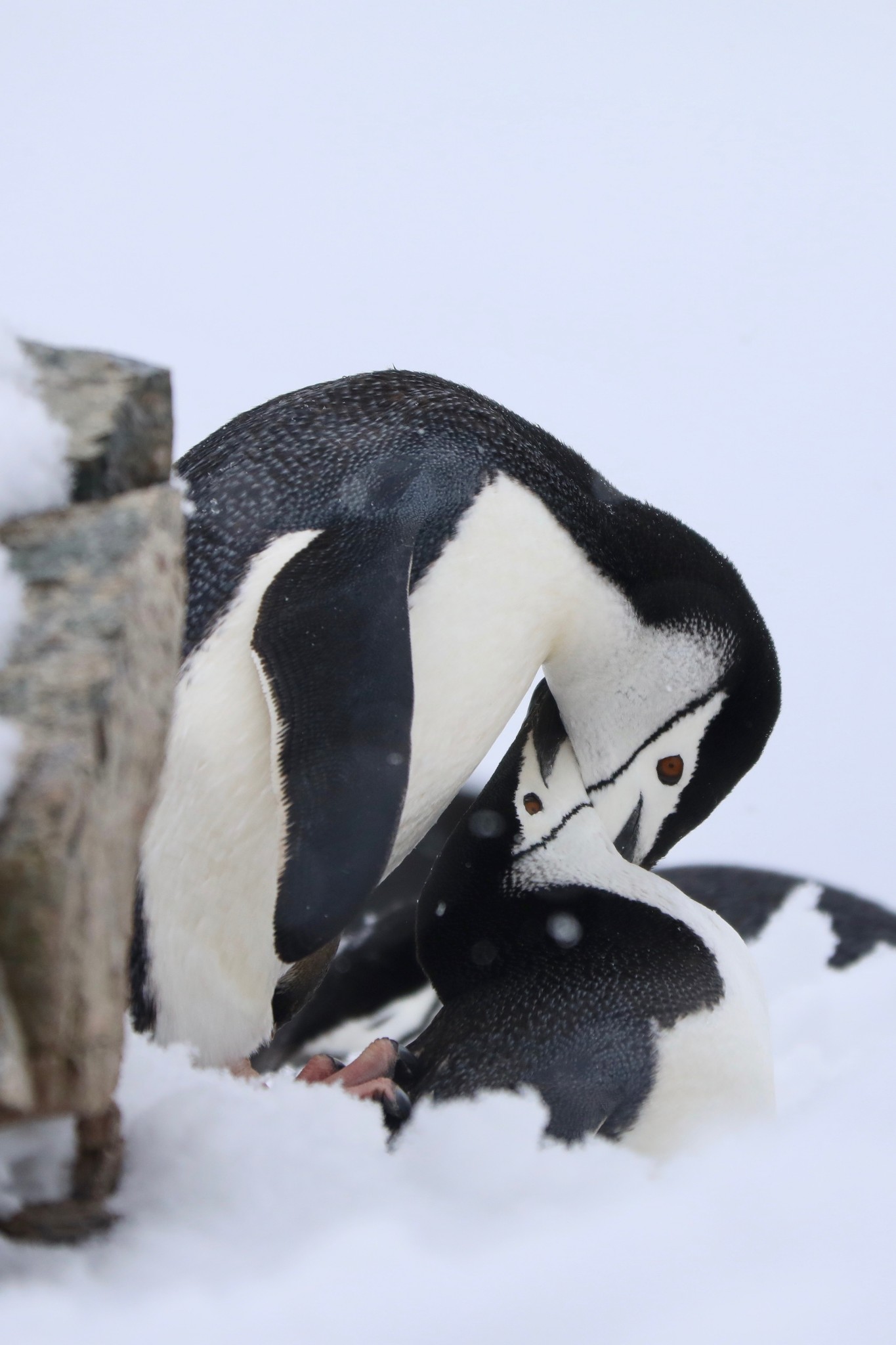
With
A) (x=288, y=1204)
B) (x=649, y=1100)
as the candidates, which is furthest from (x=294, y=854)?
(x=649, y=1100)

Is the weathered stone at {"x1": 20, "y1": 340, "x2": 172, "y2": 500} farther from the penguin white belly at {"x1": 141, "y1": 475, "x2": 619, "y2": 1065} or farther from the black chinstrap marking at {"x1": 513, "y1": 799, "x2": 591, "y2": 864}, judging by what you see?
the black chinstrap marking at {"x1": 513, "y1": 799, "x2": 591, "y2": 864}

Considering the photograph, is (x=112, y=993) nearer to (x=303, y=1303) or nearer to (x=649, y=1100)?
(x=303, y=1303)

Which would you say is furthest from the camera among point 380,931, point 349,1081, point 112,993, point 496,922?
point 380,931

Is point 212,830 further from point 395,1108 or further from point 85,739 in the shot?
point 85,739

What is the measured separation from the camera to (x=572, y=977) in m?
1.47

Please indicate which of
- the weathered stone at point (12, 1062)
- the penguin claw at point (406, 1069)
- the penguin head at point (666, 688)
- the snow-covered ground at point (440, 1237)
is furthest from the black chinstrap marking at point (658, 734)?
the weathered stone at point (12, 1062)

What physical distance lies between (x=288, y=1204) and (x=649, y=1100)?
2.02ft

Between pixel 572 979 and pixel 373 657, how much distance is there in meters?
0.50

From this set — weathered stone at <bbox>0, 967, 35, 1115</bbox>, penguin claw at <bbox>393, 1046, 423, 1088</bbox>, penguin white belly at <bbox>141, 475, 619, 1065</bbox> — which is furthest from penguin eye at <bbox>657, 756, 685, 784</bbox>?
weathered stone at <bbox>0, 967, 35, 1115</bbox>

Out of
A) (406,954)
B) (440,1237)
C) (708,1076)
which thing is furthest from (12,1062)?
(406,954)

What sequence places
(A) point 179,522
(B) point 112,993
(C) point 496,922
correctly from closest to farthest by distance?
(B) point 112,993, (A) point 179,522, (C) point 496,922

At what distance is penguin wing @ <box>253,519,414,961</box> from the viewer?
107cm

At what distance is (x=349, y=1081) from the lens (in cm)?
131

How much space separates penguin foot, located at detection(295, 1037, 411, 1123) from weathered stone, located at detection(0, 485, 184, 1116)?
57 centimetres
